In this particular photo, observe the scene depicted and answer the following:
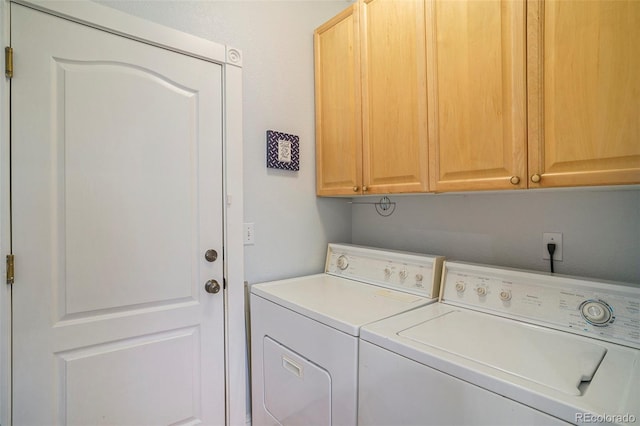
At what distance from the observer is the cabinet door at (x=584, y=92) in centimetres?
93

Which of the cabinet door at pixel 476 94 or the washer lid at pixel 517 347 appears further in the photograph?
the cabinet door at pixel 476 94

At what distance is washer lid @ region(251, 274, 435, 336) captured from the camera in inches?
47.9

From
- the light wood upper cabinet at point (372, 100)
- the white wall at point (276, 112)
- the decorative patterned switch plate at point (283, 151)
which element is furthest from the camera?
the decorative patterned switch plate at point (283, 151)

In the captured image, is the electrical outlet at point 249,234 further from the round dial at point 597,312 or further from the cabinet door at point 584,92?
the round dial at point 597,312

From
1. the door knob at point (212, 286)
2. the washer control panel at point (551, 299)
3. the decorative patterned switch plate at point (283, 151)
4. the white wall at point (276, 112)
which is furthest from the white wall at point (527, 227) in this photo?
the door knob at point (212, 286)

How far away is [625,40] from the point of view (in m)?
0.93

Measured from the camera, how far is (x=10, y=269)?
115 centimetres

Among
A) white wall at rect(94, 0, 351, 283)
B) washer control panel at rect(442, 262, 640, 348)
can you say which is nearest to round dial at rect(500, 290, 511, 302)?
washer control panel at rect(442, 262, 640, 348)

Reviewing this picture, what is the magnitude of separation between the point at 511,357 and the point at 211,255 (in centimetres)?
→ 130

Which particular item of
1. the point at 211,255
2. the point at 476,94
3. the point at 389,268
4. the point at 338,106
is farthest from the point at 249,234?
the point at 476,94

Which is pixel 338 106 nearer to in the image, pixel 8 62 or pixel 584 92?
pixel 584 92

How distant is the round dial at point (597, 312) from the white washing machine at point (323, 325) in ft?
A: 1.79

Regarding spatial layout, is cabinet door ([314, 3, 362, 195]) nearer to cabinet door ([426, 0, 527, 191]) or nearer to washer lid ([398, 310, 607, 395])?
cabinet door ([426, 0, 527, 191])

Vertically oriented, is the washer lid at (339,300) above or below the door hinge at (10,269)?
below
